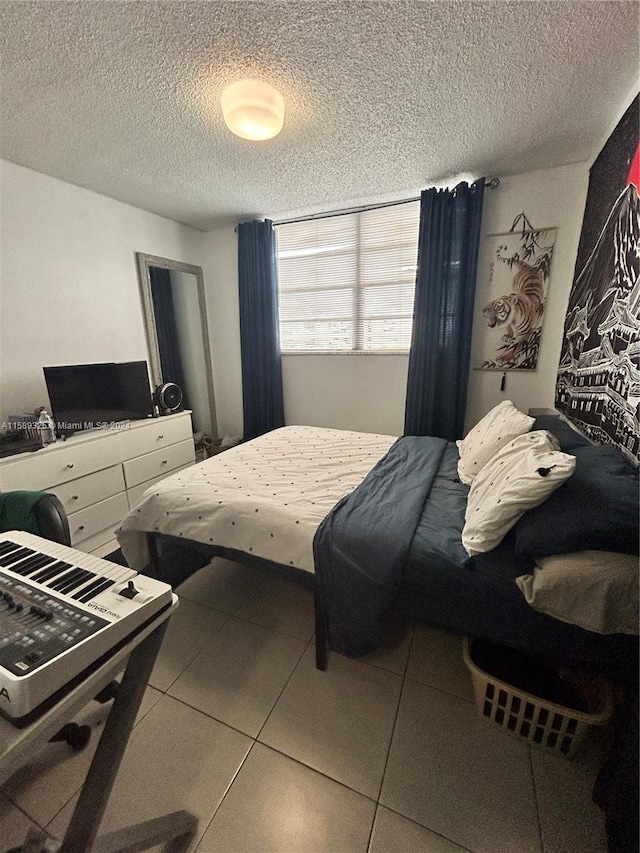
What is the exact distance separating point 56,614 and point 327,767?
103cm

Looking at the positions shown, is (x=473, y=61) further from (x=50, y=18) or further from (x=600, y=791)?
(x=600, y=791)

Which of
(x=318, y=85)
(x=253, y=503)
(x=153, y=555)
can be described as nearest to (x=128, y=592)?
(x=253, y=503)

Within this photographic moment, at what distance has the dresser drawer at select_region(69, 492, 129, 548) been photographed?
2256mm

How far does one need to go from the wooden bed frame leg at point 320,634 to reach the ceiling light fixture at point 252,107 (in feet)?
7.00

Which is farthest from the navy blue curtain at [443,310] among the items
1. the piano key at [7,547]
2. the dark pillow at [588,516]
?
the piano key at [7,547]

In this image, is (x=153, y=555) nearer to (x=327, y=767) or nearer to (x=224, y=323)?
(x=327, y=767)

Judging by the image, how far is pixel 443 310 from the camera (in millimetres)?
2756

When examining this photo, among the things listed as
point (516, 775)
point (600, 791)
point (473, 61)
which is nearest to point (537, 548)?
point (600, 791)

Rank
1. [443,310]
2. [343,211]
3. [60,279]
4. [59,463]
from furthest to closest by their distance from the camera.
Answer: [343,211] → [443,310] → [60,279] → [59,463]

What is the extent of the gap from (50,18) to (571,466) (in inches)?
97.6

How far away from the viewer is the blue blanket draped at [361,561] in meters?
1.21

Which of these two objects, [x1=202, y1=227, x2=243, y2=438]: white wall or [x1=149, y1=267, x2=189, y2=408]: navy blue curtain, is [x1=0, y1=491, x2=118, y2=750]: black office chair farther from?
[x1=202, y1=227, x2=243, y2=438]: white wall

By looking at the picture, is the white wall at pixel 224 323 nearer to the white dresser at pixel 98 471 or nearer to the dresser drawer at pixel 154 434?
the dresser drawer at pixel 154 434

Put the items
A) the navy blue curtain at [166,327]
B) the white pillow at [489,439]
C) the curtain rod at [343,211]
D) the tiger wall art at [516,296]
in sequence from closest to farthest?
the white pillow at [489,439] → the tiger wall art at [516,296] → the curtain rod at [343,211] → the navy blue curtain at [166,327]
